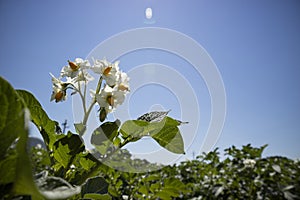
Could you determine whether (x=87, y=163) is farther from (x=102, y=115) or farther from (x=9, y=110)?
(x=9, y=110)

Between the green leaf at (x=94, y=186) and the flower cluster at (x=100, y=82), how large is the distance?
198mm

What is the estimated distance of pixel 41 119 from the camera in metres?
0.57

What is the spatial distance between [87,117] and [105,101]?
7cm

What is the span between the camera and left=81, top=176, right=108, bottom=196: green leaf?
0.60m

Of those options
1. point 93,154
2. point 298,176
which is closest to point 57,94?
point 93,154

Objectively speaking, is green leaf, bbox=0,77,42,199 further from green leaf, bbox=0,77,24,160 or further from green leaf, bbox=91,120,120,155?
green leaf, bbox=91,120,120,155

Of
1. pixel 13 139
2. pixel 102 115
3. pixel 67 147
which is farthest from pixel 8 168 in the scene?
pixel 102 115

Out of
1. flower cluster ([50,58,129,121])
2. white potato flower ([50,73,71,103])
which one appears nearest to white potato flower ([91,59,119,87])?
flower cluster ([50,58,129,121])

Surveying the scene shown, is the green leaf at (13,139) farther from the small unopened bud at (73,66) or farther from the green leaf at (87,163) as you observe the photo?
the small unopened bud at (73,66)

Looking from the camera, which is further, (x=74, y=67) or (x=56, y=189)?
(x=74, y=67)

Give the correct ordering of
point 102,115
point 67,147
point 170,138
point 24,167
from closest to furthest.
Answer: point 24,167
point 67,147
point 170,138
point 102,115

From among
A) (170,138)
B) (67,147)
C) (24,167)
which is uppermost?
(170,138)

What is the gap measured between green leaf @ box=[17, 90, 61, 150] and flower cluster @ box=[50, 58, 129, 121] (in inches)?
6.0

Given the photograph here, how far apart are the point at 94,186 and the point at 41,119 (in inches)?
7.8
